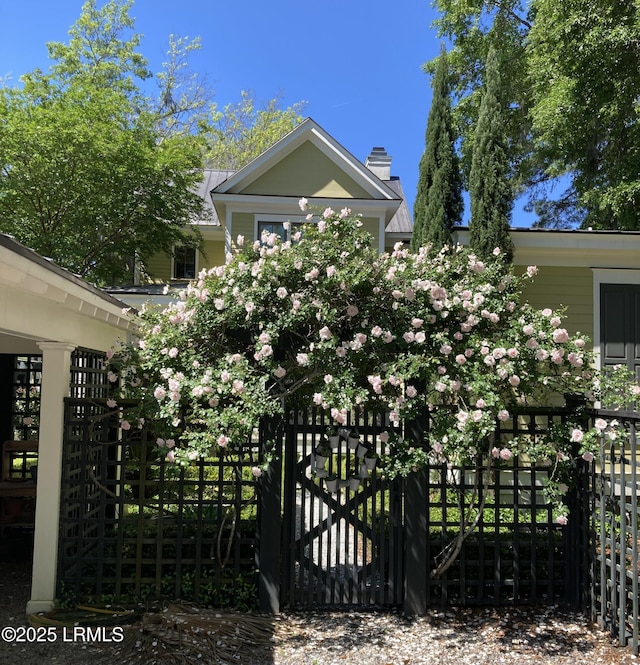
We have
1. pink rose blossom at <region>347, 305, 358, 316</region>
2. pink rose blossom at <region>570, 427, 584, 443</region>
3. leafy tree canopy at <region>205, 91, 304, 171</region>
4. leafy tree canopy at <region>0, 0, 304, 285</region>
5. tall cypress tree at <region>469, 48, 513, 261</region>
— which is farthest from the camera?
leafy tree canopy at <region>205, 91, 304, 171</region>

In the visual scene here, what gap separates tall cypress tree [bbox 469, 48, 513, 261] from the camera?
7.45 metres

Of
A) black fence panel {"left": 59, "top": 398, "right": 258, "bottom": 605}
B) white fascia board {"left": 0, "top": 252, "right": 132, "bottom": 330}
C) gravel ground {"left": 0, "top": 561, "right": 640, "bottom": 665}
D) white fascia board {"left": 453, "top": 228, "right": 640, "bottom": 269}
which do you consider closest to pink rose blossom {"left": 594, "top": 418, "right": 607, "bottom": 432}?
gravel ground {"left": 0, "top": 561, "right": 640, "bottom": 665}

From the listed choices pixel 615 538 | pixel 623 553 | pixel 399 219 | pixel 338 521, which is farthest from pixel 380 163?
pixel 623 553

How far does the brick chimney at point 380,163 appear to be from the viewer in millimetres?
14773

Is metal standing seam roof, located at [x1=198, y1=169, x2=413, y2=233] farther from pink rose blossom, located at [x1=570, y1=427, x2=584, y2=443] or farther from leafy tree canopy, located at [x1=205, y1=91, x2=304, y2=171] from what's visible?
pink rose blossom, located at [x1=570, y1=427, x2=584, y2=443]

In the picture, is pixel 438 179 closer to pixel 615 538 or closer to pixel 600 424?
pixel 600 424

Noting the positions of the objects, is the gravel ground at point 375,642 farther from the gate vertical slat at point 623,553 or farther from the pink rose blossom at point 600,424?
the pink rose blossom at point 600,424

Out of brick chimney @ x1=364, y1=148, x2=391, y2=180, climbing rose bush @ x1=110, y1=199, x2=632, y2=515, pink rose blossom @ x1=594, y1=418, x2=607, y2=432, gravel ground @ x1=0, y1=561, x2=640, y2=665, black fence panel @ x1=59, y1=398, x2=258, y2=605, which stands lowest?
gravel ground @ x1=0, y1=561, x2=640, y2=665

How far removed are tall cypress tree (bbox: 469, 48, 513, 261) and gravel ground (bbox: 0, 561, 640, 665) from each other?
482cm

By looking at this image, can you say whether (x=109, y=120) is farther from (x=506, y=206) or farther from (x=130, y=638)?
(x=130, y=638)

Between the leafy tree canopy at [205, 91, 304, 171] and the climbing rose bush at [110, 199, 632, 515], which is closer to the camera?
the climbing rose bush at [110, 199, 632, 515]

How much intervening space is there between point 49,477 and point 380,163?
1292cm

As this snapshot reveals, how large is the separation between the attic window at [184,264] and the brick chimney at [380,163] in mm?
5647

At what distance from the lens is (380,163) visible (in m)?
15.0
